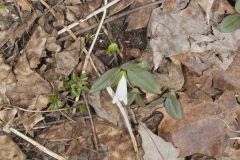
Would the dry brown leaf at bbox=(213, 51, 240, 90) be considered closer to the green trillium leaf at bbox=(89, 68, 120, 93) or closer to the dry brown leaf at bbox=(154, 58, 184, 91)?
the dry brown leaf at bbox=(154, 58, 184, 91)

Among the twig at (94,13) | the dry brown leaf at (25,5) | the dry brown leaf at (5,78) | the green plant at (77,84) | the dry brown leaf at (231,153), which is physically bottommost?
the dry brown leaf at (231,153)

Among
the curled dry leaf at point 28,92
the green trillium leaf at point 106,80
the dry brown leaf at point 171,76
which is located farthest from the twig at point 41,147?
the dry brown leaf at point 171,76

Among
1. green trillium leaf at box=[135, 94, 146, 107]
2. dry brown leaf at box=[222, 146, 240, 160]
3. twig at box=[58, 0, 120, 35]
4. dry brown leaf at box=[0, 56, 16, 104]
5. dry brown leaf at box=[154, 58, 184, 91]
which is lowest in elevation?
dry brown leaf at box=[222, 146, 240, 160]

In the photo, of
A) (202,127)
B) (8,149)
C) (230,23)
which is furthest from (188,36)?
(8,149)

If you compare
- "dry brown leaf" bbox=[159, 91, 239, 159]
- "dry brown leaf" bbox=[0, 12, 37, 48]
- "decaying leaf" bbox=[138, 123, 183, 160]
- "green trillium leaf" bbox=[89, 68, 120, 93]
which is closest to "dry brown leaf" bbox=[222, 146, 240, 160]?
"dry brown leaf" bbox=[159, 91, 239, 159]

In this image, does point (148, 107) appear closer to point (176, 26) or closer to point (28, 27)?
point (176, 26)

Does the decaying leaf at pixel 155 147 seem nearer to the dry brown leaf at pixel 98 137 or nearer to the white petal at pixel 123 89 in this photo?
the dry brown leaf at pixel 98 137
